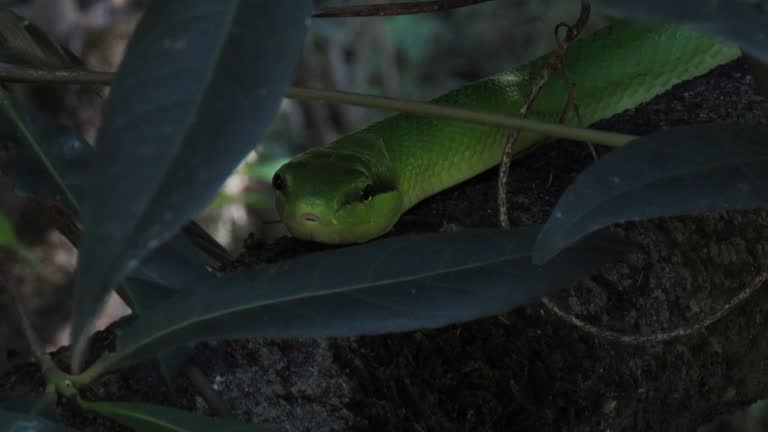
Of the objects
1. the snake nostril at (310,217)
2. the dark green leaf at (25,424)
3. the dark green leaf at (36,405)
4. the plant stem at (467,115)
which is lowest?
the dark green leaf at (25,424)

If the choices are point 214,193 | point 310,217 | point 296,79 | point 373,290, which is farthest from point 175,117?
point 296,79

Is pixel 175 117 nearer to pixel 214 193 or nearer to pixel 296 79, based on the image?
pixel 214 193

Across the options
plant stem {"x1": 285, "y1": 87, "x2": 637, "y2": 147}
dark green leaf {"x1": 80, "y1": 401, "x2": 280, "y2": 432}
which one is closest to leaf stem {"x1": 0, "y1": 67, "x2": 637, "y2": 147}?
plant stem {"x1": 285, "y1": 87, "x2": 637, "y2": 147}

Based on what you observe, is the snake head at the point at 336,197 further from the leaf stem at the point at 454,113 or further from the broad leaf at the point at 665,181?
the broad leaf at the point at 665,181

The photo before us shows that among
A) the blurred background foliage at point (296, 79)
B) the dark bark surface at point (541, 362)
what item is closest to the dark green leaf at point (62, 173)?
the dark bark surface at point (541, 362)

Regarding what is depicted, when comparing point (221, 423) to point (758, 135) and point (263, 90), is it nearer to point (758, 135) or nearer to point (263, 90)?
point (263, 90)

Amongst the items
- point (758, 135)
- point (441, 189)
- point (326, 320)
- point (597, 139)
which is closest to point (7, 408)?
point (326, 320)

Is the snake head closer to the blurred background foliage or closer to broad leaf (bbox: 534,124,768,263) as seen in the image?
broad leaf (bbox: 534,124,768,263)
